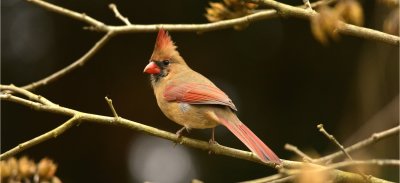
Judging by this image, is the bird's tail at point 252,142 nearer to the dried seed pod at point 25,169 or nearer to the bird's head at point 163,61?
the bird's head at point 163,61

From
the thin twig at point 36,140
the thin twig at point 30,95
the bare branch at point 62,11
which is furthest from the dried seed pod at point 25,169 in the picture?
the bare branch at point 62,11

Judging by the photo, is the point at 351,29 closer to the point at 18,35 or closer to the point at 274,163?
the point at 274,163

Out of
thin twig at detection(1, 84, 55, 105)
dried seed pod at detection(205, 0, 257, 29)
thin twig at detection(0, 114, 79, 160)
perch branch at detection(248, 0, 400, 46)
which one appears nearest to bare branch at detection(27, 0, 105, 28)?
thin twig at detection(1, 84, 55, 105)

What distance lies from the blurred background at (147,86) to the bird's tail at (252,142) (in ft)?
8.20

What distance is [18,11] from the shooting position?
620 centimetres

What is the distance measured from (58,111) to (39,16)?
3.48 m

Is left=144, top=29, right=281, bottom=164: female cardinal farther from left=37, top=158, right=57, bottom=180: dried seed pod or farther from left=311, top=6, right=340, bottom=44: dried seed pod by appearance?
left=311, top=6, right=340, bottom=44: dried seed pod

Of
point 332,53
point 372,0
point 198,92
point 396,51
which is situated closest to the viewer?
point 198,92

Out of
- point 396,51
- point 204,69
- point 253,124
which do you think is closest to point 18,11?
point 204,69

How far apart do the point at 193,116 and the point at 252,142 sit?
67cm

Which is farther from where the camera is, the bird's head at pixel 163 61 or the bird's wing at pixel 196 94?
the bird's head at pixel 163 61

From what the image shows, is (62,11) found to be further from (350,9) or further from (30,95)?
(350,9)

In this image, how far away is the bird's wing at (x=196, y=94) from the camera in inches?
138

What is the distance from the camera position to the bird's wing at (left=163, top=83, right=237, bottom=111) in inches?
138
